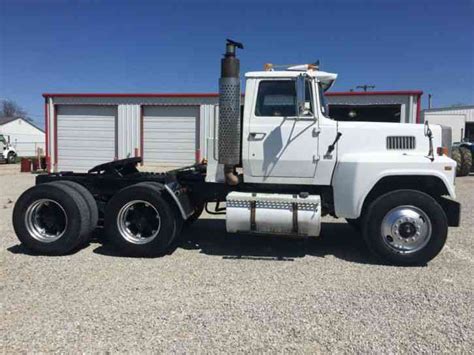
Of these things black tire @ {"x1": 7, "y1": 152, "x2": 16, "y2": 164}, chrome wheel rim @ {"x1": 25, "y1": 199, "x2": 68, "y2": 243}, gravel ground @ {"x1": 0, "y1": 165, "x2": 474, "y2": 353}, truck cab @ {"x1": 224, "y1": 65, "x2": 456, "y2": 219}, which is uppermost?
truck cab @ {"x1": 224, "y1": 65, "x2": 456, "y2": 219}

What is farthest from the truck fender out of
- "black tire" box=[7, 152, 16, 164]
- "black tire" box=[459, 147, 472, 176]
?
"black tire" box=[7, 152, 16, 164]

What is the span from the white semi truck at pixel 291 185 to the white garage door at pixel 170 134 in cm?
1393

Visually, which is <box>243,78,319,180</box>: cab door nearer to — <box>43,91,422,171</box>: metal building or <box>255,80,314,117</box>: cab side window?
<box>255,80,314,117</box>: cab side window

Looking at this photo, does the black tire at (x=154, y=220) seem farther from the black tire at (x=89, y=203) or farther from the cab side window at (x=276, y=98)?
the cab side window at (x=276, y=98)

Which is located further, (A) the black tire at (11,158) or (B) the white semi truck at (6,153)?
(A) the black tire at (11,158)

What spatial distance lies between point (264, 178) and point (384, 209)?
67.9 inches

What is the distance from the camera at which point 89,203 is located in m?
6.86

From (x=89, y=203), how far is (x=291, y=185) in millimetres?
3046

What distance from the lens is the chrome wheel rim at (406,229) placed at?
6.16 metres

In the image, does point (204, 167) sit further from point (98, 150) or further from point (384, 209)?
point (98, 150)

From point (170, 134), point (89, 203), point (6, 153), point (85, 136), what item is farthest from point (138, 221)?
point (6, 153)

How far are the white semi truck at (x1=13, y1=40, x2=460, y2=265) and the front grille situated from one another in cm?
1

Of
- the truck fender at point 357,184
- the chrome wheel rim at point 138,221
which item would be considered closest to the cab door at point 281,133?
the truck fender at point 357,184

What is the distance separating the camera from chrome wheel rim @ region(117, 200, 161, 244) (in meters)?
6.61
